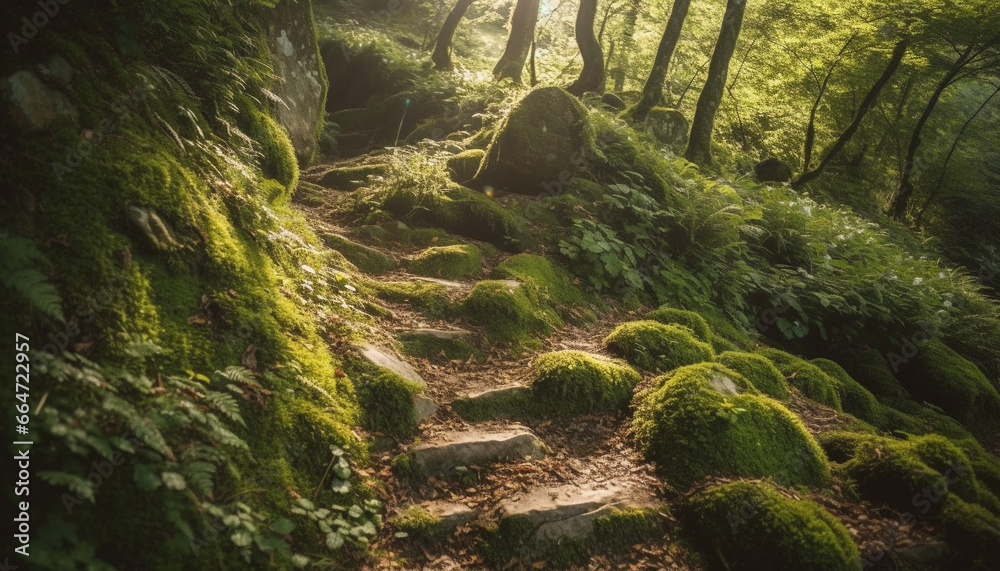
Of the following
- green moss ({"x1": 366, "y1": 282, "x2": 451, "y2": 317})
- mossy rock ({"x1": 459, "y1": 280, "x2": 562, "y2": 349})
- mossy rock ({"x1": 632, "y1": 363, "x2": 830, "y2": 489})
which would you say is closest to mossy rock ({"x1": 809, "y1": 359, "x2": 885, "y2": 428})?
mossy rock ({"x1": 632, "y1": 363, "x2": 830, "y2": 489})

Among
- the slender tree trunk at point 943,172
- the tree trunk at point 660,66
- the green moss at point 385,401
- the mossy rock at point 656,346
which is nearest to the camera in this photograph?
the green moss at point 385,401

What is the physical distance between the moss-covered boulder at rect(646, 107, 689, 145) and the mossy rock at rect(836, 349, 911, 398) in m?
6.96

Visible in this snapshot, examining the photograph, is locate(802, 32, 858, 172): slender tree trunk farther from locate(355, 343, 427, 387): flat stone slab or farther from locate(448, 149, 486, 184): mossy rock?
locate(355, 343, 427, 387): flat stone slab

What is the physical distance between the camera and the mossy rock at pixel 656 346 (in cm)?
526

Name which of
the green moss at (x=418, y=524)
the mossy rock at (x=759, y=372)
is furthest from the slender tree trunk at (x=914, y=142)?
the green moss at (x=418, y=524)

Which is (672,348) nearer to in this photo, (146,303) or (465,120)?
(146,303)

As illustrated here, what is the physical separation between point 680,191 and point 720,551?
6909 millimetres

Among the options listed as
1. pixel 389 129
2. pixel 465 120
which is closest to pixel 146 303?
pixel 465 120

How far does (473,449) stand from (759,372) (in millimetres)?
3731

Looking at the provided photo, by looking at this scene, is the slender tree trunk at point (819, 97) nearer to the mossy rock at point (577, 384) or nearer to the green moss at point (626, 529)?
the mossy rock at point (577, 384)

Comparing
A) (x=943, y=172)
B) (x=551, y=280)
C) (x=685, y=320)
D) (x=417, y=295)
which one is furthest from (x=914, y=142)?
(x=417, y=295)

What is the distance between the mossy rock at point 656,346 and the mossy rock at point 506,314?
838 mm

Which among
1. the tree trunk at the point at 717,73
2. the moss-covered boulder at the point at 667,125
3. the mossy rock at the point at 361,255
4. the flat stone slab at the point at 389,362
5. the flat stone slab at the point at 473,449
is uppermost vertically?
the tree trunk at the point at 717,73

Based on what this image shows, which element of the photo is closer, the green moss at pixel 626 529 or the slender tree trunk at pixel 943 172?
the green moss at pixel 626 529
